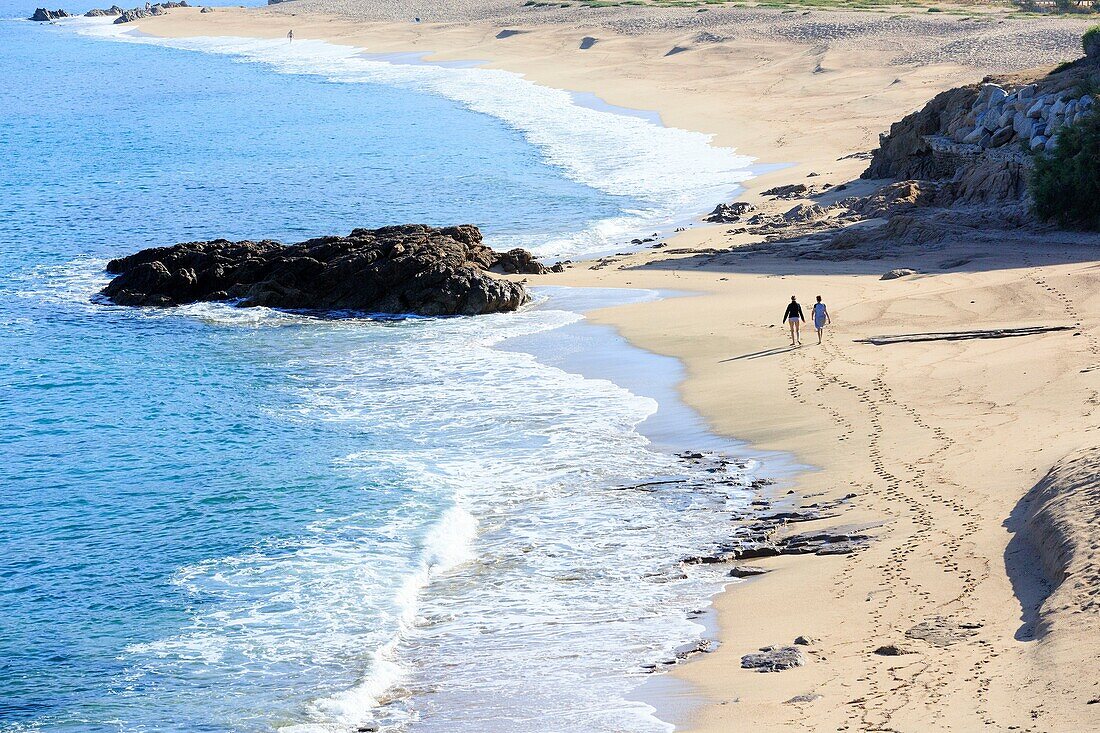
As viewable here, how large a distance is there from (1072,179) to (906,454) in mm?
14435

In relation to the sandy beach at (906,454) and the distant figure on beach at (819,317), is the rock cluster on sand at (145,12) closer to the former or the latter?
the sandy beach at (906,454)

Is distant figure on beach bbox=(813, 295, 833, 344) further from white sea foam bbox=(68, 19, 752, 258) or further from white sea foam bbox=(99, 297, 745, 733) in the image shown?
white sea foam bbox=(68, 19, 752, 258)

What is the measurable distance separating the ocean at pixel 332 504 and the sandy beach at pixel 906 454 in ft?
3.93

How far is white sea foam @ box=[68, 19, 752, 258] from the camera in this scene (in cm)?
3744

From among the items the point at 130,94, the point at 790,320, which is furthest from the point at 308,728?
the point at 130,94

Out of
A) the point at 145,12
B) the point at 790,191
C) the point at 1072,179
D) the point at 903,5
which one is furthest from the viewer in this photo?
the point at 145,12

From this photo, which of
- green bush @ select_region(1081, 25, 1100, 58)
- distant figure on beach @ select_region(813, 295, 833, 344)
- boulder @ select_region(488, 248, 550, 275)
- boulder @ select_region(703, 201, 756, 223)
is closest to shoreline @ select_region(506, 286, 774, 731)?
boulder @ select_region(488, 248, 550, 275)

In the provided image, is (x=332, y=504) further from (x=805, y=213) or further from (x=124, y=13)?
(x=124, y=13)

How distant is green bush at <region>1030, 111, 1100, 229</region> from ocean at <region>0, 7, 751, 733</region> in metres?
10.5

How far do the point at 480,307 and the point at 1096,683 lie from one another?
2017cm

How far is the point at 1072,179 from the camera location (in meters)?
27.6

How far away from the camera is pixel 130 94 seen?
7650 centimetres

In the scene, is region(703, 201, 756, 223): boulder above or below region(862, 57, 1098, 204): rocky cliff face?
below

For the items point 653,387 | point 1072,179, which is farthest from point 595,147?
point 653,387
